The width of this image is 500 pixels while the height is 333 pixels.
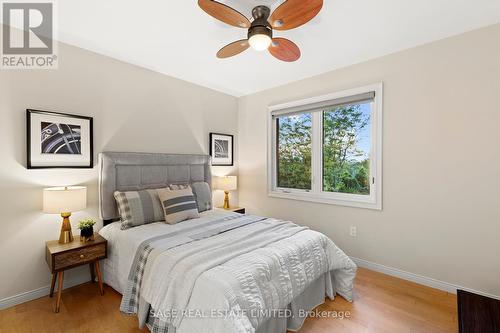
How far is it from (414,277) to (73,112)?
3.94m

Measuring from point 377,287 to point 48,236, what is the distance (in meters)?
3.28

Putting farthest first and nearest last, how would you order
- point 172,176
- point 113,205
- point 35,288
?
point 172,176 → point 113,205 → point 35,288

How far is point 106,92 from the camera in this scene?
107 inches

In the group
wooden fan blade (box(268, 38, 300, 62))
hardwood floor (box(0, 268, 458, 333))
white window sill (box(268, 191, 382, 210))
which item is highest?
wooden fan blade (box(268, 38, 300, 62))

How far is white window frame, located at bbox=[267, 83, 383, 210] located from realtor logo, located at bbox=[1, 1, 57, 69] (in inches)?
107

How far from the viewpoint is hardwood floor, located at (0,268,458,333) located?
1858 millimetres

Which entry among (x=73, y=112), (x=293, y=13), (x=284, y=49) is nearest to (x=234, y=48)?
(x=284, y=49)

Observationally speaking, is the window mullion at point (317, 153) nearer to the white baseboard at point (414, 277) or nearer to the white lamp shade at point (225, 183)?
the white baseboard at point (414, 277)

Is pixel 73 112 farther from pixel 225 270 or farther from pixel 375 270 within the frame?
pixel 375 270

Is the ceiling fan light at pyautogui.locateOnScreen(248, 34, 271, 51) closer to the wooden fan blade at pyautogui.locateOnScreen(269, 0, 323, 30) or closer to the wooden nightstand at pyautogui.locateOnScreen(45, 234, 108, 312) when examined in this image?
the wooden fan blade at pyautogui.locateOnScreen(269, 0, 323, 30)

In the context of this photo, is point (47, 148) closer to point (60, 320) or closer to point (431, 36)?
point (60, 320)

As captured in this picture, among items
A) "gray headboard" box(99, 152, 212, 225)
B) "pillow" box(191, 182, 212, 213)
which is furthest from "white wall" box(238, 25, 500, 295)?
"gray headboard" box(99, 152, 212, 225)

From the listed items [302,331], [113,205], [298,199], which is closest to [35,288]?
[113,205]

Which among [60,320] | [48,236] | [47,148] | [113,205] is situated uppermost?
[47,148]
